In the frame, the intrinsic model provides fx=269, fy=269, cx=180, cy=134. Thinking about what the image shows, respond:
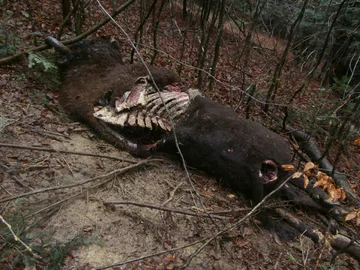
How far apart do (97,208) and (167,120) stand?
4.78 feet

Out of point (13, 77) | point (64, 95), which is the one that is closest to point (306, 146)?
point (64, 95)

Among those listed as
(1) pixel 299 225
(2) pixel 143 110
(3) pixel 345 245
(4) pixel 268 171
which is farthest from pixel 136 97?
(3) pixel 345 245

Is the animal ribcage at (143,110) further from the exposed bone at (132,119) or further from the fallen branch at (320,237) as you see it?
the fallen branch at (320,237)

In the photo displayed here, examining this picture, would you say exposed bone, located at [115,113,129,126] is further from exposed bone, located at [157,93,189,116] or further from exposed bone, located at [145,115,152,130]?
exposed bone, located at [157,93,189,116]

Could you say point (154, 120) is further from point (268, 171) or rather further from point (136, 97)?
point (268, 171)

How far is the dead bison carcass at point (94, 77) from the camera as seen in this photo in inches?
150

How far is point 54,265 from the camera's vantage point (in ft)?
6.63

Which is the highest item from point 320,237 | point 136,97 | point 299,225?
point 136,97

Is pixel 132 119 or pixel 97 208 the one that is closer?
pixel 97 208

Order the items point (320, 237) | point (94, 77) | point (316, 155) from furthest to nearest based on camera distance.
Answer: point (316, 155) < point (94, 77) < point (320, 237)

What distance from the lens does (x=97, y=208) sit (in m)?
2.75

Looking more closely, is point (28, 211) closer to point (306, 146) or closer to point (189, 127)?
point (189, 127)

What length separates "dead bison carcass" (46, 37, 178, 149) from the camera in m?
3.82

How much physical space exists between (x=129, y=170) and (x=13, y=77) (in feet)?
7.36
